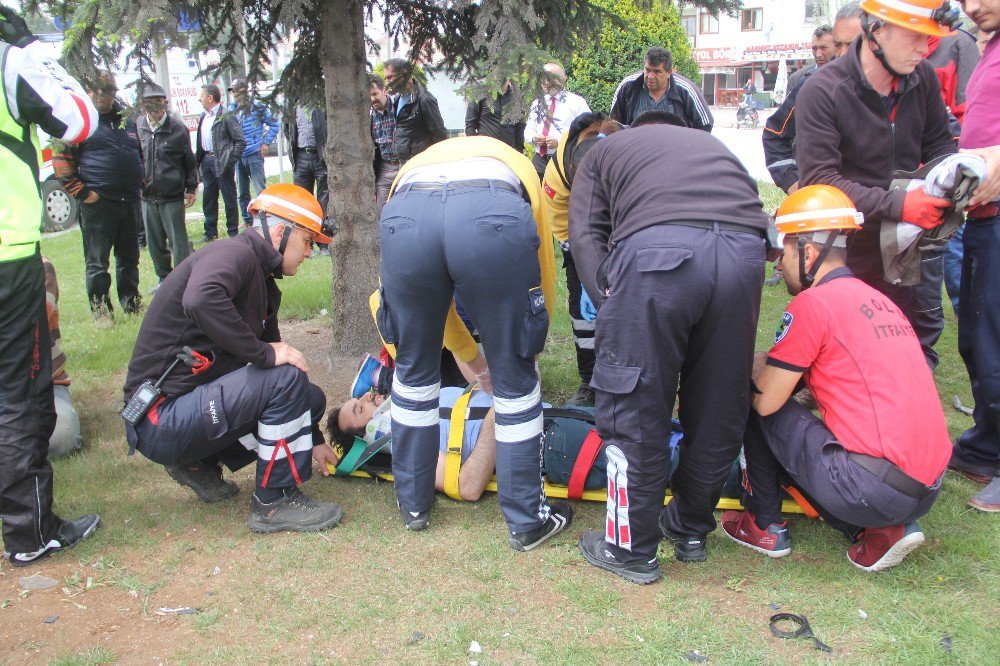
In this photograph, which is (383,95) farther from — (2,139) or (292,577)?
(292,577)

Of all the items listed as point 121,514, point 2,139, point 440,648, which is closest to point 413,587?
point 440,648

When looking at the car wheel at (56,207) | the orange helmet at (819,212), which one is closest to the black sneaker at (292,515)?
the orange helmet at (819,212)

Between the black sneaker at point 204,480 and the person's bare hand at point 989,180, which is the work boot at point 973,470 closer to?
the person's bare hand at point 989,180

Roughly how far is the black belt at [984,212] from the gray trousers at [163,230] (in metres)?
7.11

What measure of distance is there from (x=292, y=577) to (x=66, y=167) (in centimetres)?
540

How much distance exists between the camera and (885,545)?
2.97 m

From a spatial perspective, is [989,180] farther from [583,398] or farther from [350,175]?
[350,175]

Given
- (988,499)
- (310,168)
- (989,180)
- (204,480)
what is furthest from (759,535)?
(310,168)

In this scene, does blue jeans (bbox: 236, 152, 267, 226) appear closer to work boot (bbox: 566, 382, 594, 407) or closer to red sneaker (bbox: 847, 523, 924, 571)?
work boot (bbox: 566, 382, 594, 407)

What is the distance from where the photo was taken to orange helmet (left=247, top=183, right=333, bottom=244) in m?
3.53

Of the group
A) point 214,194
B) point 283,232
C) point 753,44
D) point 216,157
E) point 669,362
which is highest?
point 753,44

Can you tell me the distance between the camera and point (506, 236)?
296 centimetres

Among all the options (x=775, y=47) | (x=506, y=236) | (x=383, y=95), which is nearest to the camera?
(x=506, y=236)

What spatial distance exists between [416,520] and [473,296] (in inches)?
44.2
